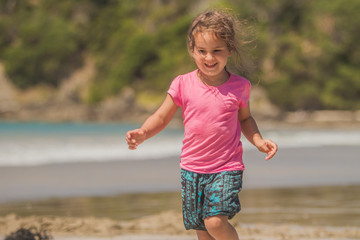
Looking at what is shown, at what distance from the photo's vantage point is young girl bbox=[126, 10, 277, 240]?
9.21 feet

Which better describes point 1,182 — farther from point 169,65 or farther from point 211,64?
point 169,65

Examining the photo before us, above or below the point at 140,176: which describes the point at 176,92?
above

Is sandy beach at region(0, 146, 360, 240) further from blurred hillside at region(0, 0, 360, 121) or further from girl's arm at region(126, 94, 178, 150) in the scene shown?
blurred hillside at region(0, 0, 360, 121)

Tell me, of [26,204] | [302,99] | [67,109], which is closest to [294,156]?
[26,204]

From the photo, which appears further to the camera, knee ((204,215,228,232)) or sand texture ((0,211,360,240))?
sand texture ((0,211,360,240))

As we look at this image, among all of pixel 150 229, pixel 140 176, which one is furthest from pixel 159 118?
pixel 140 176

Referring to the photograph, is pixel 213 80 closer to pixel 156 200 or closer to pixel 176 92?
pixel 176 92

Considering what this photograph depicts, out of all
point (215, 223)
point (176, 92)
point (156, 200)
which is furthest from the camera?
point (156, 200)

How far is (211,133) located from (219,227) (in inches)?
17.3

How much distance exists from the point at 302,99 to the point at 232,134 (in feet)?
130

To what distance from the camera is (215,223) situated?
2.77 m

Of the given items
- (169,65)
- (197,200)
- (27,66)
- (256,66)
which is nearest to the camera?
(197,200)

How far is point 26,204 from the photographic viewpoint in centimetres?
631

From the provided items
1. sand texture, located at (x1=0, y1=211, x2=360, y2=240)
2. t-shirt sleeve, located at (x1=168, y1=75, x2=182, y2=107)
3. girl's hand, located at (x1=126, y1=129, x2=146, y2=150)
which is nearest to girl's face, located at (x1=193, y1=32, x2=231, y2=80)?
t-shirt sleeve, located at (x1=168, y1=75, x2=182, y2=107)
